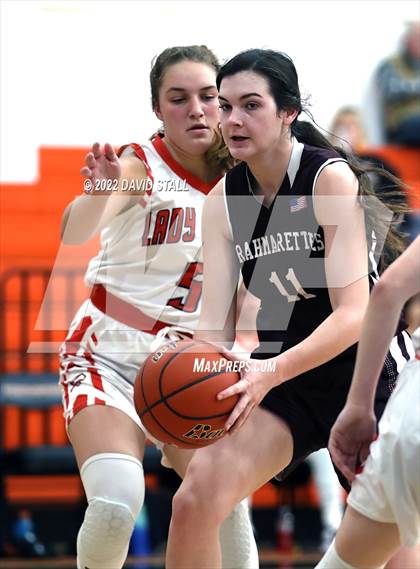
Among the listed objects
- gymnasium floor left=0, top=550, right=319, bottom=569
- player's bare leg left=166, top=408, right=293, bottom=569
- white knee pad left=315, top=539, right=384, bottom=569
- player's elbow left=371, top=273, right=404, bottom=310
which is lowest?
gymnasium floor left=0, top=550, right=319, bottom=569

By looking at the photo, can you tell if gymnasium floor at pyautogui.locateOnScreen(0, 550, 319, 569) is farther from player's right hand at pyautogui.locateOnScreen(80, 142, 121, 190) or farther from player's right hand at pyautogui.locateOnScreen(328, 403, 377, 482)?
player's right hand at pyautogui.locateOnScreen(328, 403, 377, 482)

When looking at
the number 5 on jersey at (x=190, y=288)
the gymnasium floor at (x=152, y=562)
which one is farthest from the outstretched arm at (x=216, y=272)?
the gymnasium floor at (x=152, y=562)

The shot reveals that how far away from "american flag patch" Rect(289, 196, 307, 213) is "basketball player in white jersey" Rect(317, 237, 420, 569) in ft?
3.17

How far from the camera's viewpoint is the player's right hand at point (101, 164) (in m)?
4.04

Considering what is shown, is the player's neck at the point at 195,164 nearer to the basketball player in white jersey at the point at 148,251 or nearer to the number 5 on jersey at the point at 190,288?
the basketball player in white jersey at the point at 148,251

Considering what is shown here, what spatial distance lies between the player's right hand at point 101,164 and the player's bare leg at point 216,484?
3.38 feet

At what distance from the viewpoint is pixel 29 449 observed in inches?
303

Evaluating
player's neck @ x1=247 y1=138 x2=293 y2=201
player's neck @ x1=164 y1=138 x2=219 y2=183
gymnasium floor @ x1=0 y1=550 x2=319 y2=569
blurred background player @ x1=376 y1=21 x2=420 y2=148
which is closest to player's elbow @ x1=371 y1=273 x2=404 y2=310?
player's neck @ x1=247 y1=138 x2=293 y2=201

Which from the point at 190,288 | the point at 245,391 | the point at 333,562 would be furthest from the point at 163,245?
the point at 333,562

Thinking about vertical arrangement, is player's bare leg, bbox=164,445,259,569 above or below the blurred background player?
below

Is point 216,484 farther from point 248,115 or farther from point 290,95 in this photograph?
point 290,95

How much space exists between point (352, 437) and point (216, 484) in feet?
2.58

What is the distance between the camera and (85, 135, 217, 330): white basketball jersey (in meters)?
4.46

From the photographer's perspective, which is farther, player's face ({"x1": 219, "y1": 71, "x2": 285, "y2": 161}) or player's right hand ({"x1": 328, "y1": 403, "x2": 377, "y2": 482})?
player's face ({"x1": 219, "y1": 71, "x2": 285, "y2": 161})
